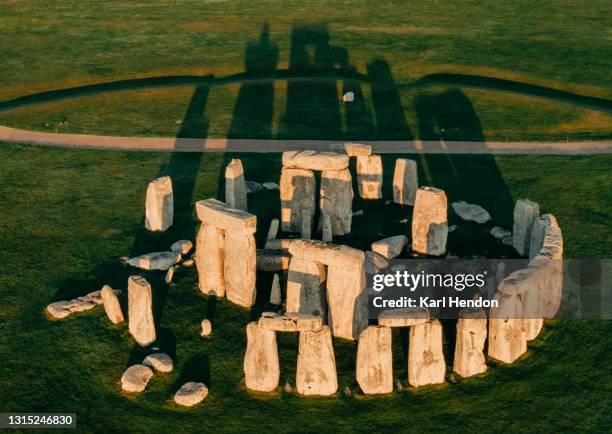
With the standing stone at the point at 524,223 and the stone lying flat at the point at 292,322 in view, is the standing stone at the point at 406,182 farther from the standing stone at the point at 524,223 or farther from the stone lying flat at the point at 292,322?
the stone lying flat at the point at 292,322

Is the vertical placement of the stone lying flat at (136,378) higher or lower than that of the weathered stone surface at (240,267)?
lower

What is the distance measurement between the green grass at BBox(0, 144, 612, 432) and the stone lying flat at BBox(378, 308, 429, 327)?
1400 millimetres

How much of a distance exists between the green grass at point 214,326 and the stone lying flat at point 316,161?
2.10m

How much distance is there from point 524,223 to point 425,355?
6811 mm

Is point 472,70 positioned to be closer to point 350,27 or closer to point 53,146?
point 350,27

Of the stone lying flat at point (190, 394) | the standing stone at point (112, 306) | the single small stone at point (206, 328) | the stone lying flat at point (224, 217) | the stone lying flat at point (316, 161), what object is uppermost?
the stone lying flat at point (316, 161)

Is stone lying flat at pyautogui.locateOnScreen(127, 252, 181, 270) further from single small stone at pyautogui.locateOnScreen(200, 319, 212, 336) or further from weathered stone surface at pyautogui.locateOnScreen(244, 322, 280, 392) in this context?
weathered stone surface at pyautogui.locateOnScreen(244, 322, 280, 392)

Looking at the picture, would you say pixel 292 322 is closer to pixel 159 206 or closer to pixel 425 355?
pixel 425 355

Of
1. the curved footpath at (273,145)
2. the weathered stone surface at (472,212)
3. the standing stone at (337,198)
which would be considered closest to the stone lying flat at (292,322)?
the standing stone at (337,198)

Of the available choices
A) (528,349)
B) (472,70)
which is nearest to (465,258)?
(528,349)

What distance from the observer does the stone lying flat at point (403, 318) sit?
67.9ft

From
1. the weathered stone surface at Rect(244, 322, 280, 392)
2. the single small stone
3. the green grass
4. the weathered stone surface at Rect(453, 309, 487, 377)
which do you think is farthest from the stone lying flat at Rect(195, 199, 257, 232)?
the weathered stone surface at Rect(453, 309, 487, 377)

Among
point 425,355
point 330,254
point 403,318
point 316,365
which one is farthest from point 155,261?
point 425,355

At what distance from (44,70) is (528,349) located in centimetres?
2951
